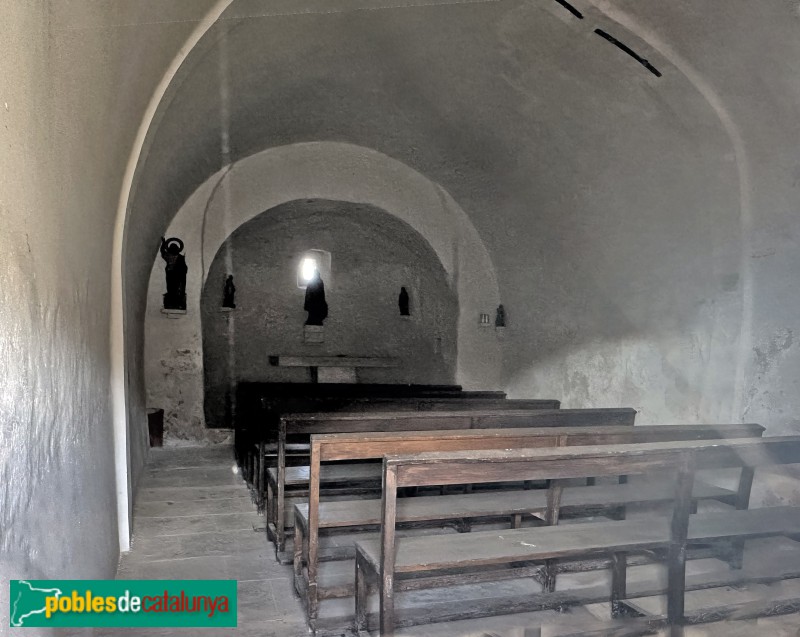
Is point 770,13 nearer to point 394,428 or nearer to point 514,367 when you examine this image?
point 394,428

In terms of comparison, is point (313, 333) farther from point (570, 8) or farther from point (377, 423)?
point (570, 8)

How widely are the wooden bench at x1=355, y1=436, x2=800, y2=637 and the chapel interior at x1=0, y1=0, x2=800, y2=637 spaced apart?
0.05 feet

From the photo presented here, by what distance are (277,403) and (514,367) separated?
324 cm

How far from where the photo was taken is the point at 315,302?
938 centimetres

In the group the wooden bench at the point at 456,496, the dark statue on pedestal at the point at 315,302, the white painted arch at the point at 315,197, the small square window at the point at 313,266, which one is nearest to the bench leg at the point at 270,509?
the wooden bench at the point at 456,496

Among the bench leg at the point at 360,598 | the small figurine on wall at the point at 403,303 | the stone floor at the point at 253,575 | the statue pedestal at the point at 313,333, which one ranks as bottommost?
the stone floor at the point at 253,575

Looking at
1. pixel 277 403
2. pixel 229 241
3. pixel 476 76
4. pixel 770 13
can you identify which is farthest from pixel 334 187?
pixel 770 13

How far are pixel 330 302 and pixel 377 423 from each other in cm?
592

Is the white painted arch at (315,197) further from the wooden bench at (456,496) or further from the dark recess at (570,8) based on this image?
the wooden bench at (456,496)

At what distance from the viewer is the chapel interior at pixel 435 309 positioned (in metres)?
2.32

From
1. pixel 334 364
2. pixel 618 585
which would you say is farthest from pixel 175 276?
pixel 618 585

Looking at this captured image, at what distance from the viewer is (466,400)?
17.2 ft

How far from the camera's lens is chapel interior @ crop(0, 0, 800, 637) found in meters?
2.32

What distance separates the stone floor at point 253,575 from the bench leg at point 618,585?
9 centimetres
